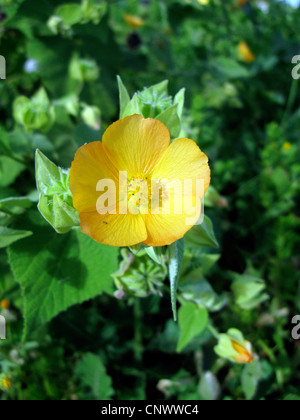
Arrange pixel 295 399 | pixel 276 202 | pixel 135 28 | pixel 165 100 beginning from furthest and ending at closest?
pixel 135 28
pixel 276 202
pixel 295 399
pixel 165 100

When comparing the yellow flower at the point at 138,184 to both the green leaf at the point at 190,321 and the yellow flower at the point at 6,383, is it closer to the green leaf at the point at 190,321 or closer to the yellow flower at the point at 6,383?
the green leaf at the point at 190,321

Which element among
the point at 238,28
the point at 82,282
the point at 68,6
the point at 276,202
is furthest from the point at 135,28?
the point at 82,282

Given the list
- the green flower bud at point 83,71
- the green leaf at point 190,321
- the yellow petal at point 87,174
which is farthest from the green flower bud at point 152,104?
the green flower bud at point 83,71

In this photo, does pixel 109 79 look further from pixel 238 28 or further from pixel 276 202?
pixel 276 202

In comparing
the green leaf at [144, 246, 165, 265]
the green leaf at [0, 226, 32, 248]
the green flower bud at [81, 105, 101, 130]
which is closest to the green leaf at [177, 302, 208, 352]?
the green leaf at [144, 246, 165, 265]

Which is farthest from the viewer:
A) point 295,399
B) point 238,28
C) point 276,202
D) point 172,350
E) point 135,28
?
point 135,28

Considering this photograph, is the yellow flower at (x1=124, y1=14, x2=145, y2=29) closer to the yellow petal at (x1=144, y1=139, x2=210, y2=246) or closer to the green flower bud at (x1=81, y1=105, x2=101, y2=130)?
the green flower bud at (x1=81, y1=105, x2=101, y2=130)
